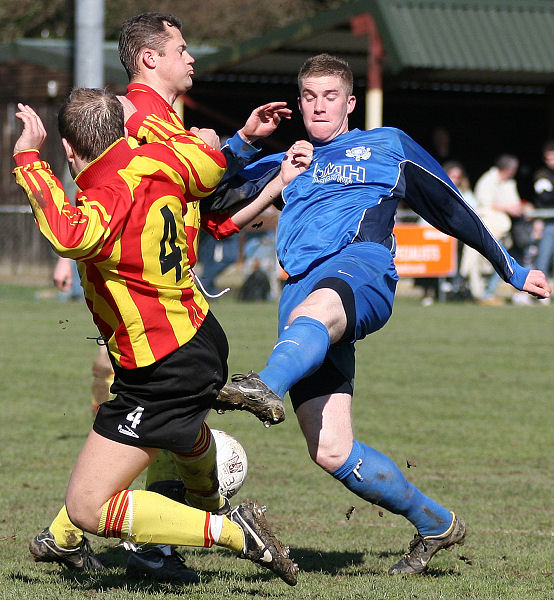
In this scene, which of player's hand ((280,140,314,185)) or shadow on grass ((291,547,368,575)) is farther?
shadow on grass ((291,547,368,575))

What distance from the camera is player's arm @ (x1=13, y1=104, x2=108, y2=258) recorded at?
156 inches

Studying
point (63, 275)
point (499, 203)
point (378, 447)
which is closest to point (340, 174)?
point (63, 275)

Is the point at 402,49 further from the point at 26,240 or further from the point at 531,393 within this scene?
the point at 531,393

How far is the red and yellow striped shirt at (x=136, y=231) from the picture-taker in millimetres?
4059

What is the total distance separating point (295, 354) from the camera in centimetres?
437

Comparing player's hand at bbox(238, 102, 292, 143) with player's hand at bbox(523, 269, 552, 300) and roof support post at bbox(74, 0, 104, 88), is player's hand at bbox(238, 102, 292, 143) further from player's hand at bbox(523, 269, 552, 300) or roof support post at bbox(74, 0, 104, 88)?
roof support post at bbox(74, 0, 104, 88)

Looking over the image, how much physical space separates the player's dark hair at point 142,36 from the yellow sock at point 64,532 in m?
1.90

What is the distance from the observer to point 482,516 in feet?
20.8

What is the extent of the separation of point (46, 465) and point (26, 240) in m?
16.7

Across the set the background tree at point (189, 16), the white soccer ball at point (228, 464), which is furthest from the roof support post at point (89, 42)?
the background tree at point (189, 16)

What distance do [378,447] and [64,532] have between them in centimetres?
Result: 357

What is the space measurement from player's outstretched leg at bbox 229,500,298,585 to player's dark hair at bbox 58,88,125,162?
A: 4.90 feet

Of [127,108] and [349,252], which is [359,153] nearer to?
[349,252]

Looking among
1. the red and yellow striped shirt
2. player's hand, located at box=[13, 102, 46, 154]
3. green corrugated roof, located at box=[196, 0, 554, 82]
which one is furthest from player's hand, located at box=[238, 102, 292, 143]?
green corrugated roof, located at box=[196, 0, 554, 82]
